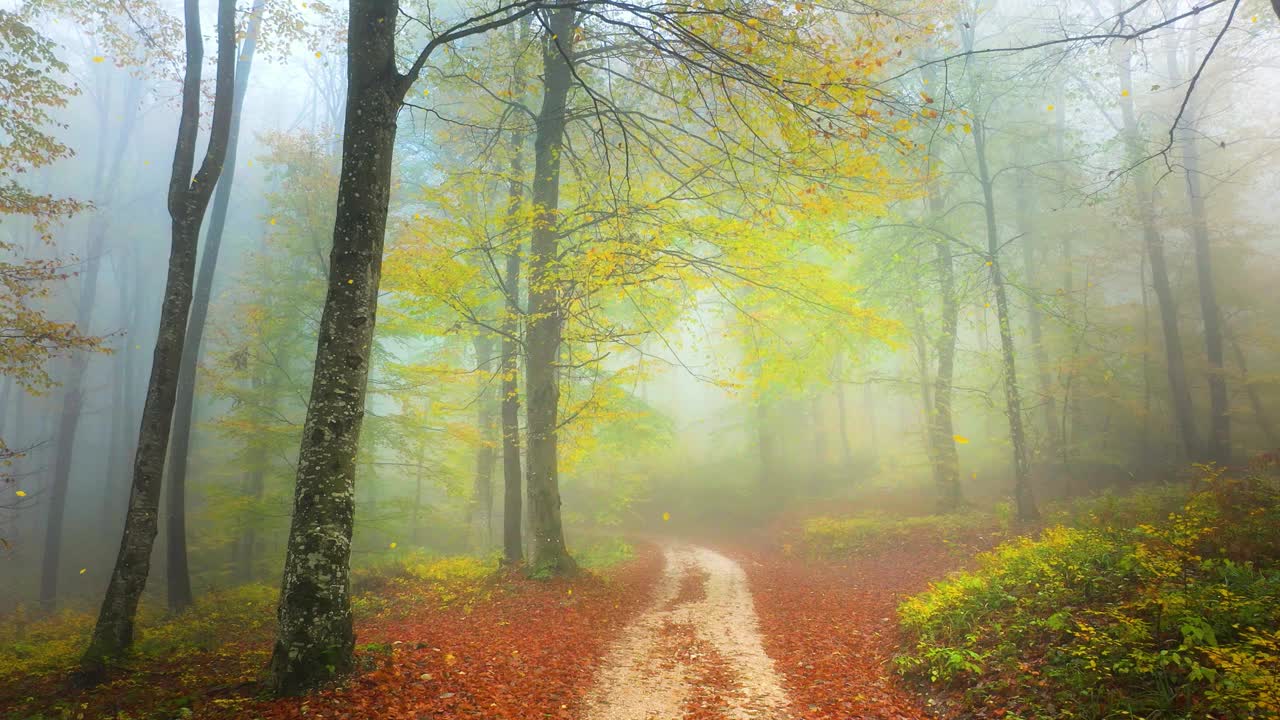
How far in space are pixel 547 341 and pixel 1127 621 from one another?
28.1 ft

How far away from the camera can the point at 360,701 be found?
435 centimetres

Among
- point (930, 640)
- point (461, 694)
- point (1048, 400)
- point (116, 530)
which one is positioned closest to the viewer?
point (461, 694)

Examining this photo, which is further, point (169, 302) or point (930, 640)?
point (169, 302)

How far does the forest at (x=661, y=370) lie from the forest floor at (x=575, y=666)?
57mm

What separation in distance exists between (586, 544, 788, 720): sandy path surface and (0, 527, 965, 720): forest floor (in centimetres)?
2

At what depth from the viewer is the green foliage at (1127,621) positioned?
3.72 m

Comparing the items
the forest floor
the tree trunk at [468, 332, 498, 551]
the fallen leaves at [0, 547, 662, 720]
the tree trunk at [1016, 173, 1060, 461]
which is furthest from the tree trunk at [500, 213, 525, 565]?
the tree trunk at [1016, 173, 1060, 461]

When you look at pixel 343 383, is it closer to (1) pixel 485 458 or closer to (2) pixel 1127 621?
(2) pixel 1127 621

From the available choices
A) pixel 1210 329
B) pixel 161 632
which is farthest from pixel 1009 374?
pixel 161 632

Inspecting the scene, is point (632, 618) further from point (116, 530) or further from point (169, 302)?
point (116, 530)

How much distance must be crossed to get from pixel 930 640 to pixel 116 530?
101ft

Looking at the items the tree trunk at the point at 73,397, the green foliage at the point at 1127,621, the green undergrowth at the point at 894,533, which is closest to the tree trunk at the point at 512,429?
the green foliage at the point at 1127,621

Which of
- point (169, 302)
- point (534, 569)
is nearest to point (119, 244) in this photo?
point (169, 302)

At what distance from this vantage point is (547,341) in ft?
33.5
